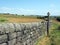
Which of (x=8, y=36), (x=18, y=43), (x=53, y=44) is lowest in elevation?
(x=53, y=44)

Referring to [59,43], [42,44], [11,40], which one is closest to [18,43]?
[11,40]

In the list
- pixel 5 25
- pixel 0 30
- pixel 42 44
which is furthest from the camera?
pixel 42 44

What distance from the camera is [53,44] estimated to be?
31.3 feet

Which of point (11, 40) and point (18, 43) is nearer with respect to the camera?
point (11, 40)

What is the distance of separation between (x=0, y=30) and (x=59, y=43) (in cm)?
631

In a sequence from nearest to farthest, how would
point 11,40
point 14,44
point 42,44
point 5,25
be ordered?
point 5,25 → point 11,40 → point 14,44 → point 42,44

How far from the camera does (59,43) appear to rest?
9633mm

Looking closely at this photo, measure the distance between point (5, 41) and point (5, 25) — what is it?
395mm

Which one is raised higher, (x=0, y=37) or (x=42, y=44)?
(x=0, y=37)

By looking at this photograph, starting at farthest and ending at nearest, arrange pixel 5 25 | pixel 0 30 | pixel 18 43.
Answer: pixel 18 43
pixel 5 25
pixel 0 30

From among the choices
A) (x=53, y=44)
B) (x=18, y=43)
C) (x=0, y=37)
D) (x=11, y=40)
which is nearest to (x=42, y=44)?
(x=53, y=44)

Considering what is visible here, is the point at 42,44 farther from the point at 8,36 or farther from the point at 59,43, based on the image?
the point at 8,36

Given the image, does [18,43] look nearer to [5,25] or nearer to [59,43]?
[5,25]

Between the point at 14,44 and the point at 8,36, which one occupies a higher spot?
the point at 8,36
